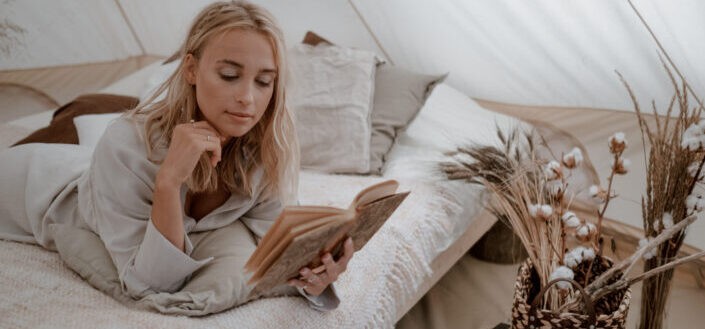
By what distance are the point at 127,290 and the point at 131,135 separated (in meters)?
0.30

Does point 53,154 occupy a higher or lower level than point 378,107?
higher

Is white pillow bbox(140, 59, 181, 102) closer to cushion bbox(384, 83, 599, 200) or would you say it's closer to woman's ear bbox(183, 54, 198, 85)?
cushion bbox(384, 83, 599, 200)

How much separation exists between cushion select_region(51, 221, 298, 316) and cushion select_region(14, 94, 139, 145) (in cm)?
56

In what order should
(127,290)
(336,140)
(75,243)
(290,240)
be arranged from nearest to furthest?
1. (290,240)
2. (127,290)
3. (75,243)
4. (336,140)

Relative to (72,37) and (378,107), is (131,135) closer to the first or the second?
(378,107)

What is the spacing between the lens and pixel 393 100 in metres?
2.24

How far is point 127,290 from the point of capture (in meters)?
1.23

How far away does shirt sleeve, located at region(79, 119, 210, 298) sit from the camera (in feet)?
3.96

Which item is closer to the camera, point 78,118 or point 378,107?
point 78,118

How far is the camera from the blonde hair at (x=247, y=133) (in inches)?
49.4

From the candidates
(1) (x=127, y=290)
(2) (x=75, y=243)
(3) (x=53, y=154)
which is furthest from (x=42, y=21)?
(1) (x=127, y=290)

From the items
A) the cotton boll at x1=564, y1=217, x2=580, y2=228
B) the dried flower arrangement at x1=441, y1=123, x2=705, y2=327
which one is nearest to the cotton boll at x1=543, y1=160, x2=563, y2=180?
the dried flower arrangement at x1=441, y1=123, x2=705, y2=327

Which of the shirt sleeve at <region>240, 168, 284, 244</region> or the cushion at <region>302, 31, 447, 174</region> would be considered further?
the cushion at <region>302, 31, 447, 174</region>

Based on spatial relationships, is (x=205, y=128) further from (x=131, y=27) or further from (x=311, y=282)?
(x=131, y=27)
